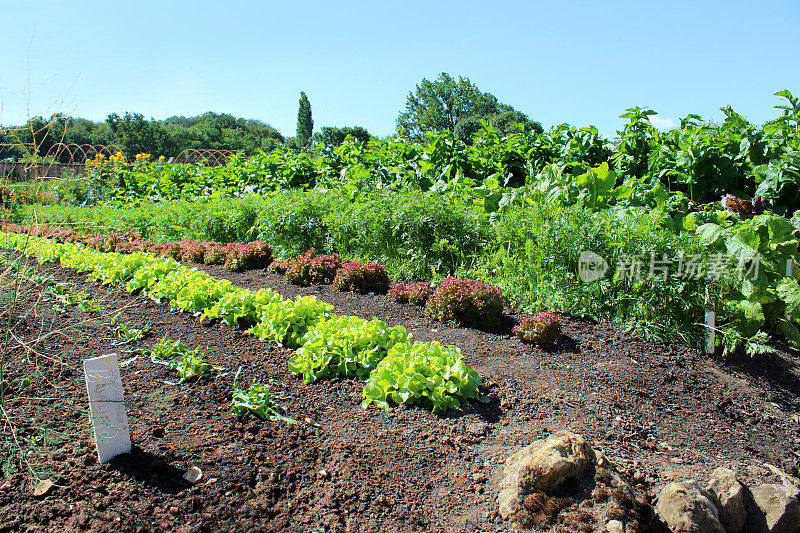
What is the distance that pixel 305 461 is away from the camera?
2.45 meters

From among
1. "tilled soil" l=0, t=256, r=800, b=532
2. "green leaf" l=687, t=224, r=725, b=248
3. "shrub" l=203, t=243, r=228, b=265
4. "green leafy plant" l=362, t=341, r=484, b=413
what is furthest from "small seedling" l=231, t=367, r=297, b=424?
"shrub" l=203, t=243, r=228, b=265

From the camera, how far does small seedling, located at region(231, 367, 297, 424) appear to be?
109 inches

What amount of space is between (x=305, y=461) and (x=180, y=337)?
80.3 inches

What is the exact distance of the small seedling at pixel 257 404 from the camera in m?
2.77

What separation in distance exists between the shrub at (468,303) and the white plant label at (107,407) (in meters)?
2.61

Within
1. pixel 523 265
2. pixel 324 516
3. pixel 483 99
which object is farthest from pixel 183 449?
pixel 483 99

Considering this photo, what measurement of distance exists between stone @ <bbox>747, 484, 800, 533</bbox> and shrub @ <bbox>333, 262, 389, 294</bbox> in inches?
141

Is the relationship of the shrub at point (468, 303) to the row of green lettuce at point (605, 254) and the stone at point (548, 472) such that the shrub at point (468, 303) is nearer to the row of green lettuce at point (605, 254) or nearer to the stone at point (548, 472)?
the row of green lettuce at point (605, 254)

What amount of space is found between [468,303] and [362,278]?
4.90ft

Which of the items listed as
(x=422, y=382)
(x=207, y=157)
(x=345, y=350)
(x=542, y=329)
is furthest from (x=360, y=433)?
(x=207, y=157)

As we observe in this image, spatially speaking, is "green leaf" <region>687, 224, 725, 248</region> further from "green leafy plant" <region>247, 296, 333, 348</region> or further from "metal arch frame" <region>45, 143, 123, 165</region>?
"metal arch frame" <region>45, 143, 123, 165</region>

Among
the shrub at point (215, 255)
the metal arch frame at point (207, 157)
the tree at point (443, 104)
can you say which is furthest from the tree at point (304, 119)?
the shrub at point (215, 255)

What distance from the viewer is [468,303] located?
4164mm

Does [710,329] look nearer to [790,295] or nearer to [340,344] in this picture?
[790,295]
